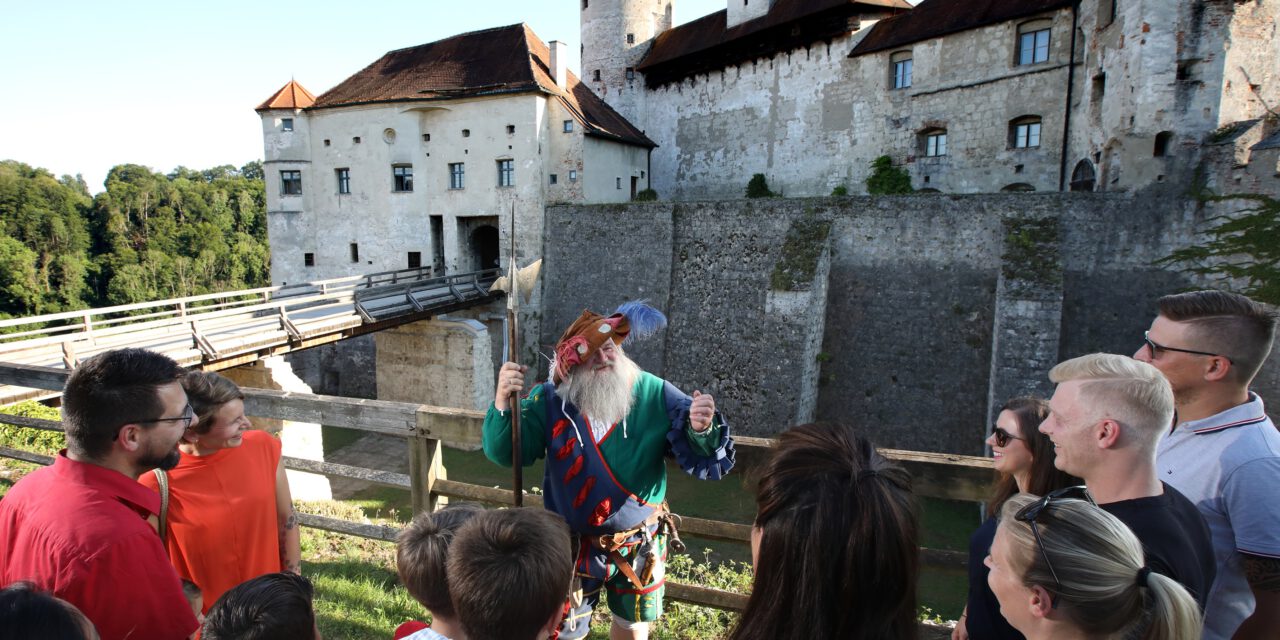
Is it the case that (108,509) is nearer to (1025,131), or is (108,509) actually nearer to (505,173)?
(505,173)

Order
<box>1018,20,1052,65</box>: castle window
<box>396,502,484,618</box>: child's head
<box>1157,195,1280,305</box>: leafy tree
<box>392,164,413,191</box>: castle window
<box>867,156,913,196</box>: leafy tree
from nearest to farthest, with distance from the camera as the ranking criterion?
<box>396,502,484,618</box>: child's head, <box>1157,195,1280,305</box>: leafy tree, <box>1018,20,1052,65</box>: castle window, <box>867,156,913,196</box>: leafy tree, <box>392,164,413,191</box>: castle window

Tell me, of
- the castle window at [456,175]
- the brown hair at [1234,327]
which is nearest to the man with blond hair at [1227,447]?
the brown hair at [1234,327]

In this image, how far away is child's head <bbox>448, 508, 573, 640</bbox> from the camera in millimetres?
1573

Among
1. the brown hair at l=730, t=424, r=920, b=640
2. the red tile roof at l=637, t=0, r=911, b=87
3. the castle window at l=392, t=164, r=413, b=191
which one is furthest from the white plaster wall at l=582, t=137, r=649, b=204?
the brown hair at l=730, t=424, r=920, b=640

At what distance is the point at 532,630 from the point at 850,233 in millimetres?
13119

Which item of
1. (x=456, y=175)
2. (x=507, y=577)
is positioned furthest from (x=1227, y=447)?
(x=456, y=175)

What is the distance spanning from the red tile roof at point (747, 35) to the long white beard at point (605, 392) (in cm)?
1915

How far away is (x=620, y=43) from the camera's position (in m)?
23.8

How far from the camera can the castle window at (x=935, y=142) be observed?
17.2m

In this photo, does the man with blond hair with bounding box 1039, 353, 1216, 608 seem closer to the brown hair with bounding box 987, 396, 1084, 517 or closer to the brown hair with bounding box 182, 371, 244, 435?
the brown hair with bounding box 987, 396, 1084, 517

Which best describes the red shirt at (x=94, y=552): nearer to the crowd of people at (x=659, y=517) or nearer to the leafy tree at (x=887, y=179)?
the crowd of people at (x=659, y=517)

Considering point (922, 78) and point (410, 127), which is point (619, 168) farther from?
point (922, 78)

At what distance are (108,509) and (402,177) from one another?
2005 cm

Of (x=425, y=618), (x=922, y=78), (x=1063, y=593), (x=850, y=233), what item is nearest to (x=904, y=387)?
(x=850, y=233)
